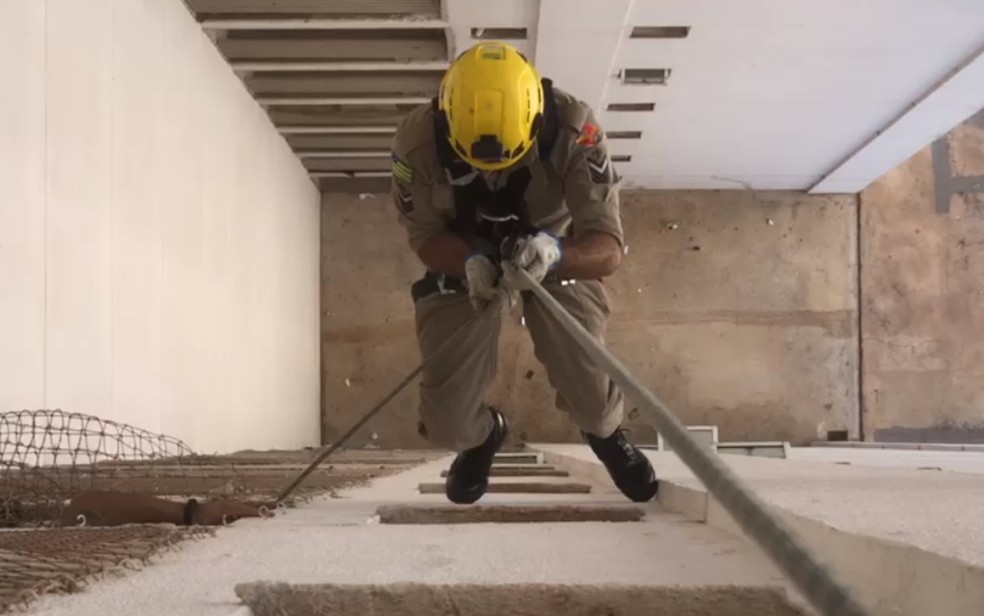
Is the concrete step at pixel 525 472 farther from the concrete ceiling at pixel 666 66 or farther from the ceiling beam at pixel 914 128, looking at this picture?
the ceiling beam at pixel 914 128

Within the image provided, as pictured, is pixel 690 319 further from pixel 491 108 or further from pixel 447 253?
pixel 491 108

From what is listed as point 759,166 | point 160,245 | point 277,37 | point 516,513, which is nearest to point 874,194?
point 759,166

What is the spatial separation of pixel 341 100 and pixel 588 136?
4.05 m

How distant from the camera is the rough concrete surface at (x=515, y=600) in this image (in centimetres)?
137

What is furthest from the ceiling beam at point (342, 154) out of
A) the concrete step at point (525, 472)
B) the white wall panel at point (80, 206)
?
the white wall panel at point (80, 206)

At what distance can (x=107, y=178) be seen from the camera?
4.07 m

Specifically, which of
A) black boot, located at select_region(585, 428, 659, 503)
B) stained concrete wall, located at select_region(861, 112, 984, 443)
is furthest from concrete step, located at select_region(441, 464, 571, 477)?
stained concrete wall, located at select_region(861, 112, 984, 443)

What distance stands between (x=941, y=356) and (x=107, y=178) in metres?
7.10

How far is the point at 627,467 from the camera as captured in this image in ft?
9.47

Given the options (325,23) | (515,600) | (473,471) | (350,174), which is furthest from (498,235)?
(350,174)

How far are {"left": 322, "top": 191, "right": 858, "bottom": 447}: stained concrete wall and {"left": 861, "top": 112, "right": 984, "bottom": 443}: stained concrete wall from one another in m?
0.21

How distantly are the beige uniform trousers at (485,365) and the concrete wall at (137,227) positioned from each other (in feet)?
4.46

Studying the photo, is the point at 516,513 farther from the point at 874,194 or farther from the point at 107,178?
the point at 874,194

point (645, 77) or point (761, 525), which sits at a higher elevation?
point (645, 77)
